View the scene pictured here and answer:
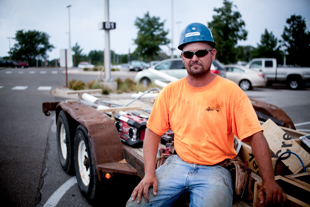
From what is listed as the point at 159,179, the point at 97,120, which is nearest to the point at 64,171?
the point at 97,120

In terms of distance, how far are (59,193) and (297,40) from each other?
85.3 ft

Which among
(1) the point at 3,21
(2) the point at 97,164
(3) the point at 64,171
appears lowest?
(3) the point at 64,171

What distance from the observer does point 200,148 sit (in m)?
1.89

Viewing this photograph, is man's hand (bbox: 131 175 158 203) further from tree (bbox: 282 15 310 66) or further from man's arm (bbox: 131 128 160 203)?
tree (bbox: 282 15 310 66)

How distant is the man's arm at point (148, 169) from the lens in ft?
5.90

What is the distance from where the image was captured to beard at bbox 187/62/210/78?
6.54 ft

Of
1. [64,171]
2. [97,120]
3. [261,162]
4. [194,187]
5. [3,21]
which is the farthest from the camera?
[3,21]

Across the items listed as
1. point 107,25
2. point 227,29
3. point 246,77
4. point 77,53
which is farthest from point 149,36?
point 77,53

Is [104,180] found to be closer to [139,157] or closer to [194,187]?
[139,157]

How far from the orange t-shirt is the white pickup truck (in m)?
18.0

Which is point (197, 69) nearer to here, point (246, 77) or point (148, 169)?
point (148, 169)

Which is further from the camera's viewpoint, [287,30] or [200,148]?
[287,30]

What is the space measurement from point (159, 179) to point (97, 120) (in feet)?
3.81

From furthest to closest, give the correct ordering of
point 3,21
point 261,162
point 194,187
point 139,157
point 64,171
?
point 3,21, point 64,171, point 139,157, point 194,187, point 261,162
